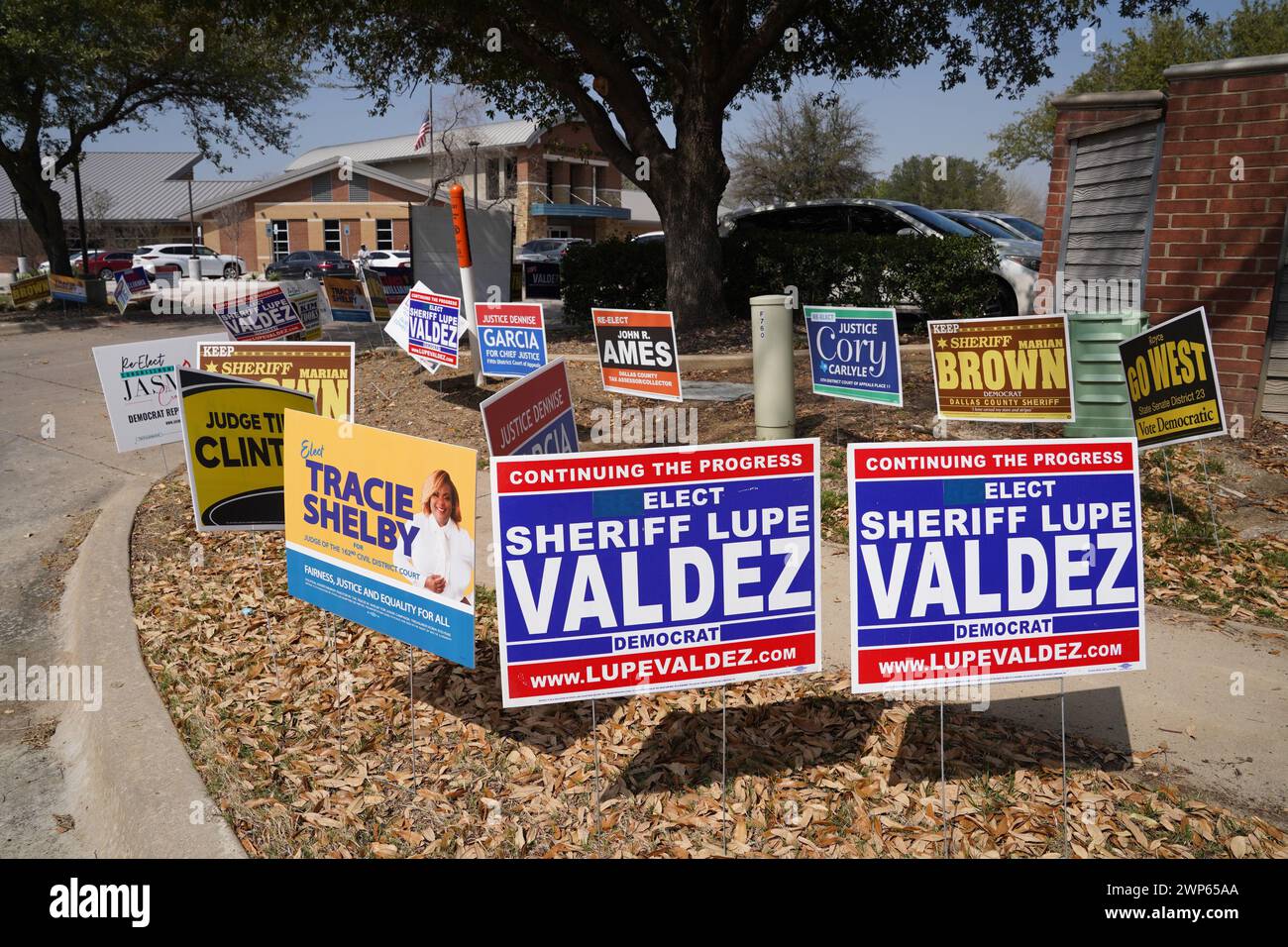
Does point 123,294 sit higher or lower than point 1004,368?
higher

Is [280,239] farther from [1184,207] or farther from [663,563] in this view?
[663,563]

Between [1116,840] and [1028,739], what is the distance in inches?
27.4

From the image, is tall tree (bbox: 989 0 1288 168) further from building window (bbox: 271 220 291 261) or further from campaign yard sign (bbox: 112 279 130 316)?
building window (bbox: 271 220 291 261)

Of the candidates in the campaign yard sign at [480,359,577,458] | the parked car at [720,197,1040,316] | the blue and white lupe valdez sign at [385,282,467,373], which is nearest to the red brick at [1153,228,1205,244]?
the parked car at [720,197,1040,316]

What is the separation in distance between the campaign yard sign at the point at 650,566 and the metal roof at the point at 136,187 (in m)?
67.7

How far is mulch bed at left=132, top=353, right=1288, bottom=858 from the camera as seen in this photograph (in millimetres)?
3719

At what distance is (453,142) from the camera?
49156 millimetres

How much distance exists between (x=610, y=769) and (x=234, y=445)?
307 centimetres

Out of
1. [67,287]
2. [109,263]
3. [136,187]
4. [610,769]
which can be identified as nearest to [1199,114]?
[610,769]

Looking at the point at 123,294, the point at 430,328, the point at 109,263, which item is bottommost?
the point at 430,328

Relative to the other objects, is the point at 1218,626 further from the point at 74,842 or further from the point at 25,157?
the point at 25,157

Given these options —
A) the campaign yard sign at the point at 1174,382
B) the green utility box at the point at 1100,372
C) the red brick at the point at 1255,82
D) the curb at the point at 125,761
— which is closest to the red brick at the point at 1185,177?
the red brick at the point at 1255,82

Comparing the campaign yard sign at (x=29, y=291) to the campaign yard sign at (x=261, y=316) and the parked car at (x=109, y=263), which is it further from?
the parked car at (x=109, y=263)

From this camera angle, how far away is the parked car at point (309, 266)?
3944 centimetres
